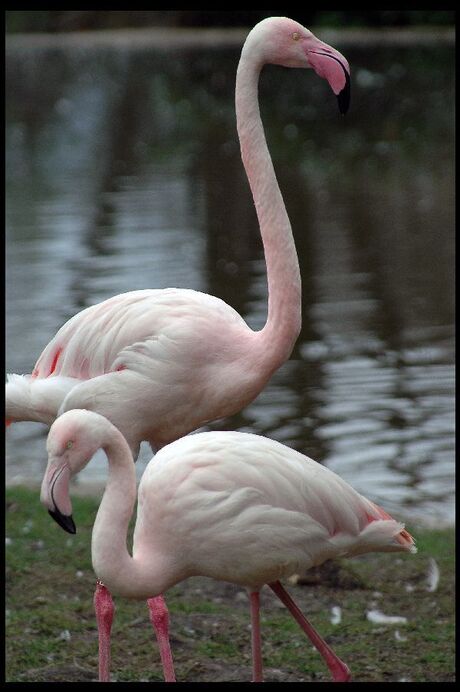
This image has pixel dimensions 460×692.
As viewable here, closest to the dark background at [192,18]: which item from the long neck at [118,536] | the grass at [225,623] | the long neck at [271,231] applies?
the grass at [225,623]

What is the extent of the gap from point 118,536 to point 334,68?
1.66 m

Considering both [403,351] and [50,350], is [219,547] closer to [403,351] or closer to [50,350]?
[50,350]

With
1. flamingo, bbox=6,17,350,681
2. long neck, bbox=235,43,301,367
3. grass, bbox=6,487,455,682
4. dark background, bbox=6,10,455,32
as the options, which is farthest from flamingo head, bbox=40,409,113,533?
dark background, bbox=6,10,455,32

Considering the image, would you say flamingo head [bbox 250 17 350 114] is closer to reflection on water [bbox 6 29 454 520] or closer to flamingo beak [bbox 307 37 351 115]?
flamingo beak [bbox 307 37 351 115]

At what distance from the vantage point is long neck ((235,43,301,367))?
4.12 metres

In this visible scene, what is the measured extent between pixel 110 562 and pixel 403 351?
566 cm

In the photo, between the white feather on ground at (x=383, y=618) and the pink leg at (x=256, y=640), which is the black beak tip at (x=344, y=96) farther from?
the white feather on ground at (x=383, y=618)

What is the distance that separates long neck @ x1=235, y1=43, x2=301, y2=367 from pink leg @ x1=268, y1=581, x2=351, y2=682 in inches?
30.0

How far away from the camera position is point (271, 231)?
4.20m

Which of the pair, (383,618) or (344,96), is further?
(383,618)

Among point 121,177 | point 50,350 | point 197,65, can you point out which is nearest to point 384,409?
point 50,350

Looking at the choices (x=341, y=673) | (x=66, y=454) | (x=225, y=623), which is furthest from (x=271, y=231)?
(x=225, y=623)

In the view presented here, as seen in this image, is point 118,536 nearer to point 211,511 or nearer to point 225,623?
point 211,511

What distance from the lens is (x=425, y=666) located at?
4.59m
